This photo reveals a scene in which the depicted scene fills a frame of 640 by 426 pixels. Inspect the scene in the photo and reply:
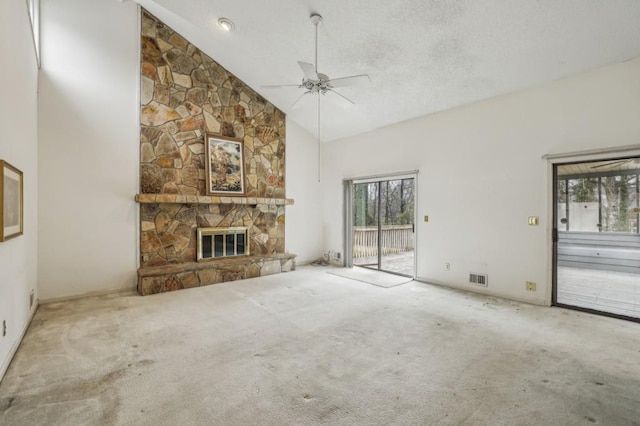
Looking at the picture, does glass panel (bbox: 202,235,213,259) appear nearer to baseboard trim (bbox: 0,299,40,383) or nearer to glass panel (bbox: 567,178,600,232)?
baseboard trim (bbox: 0,299,40,383)

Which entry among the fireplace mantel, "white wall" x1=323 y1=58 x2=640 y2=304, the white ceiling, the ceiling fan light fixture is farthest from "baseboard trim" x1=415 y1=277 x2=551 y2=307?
the ceiling fan light fixture

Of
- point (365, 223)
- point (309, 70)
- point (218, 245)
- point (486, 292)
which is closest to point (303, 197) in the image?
point (365, 223)

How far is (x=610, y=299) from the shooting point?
13.9ft

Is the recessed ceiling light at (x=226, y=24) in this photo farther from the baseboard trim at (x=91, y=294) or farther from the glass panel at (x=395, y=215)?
the baseboard trim at (x=91, y=294)

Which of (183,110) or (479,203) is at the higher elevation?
(183,110)

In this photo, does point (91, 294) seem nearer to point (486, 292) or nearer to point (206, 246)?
point (206, 246)

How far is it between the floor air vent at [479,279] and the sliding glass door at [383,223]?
1307 millimetres

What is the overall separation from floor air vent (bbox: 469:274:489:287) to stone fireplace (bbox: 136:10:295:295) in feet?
11.2

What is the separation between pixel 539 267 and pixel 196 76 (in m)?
6.34

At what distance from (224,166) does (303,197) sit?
6.79 feet

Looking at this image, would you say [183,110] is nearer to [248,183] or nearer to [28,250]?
[248,183]

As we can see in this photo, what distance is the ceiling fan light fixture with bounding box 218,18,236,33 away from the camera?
4.36m

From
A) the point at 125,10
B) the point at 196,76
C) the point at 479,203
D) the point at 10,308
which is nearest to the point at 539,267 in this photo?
the point at 479,203

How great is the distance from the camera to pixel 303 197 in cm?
703
